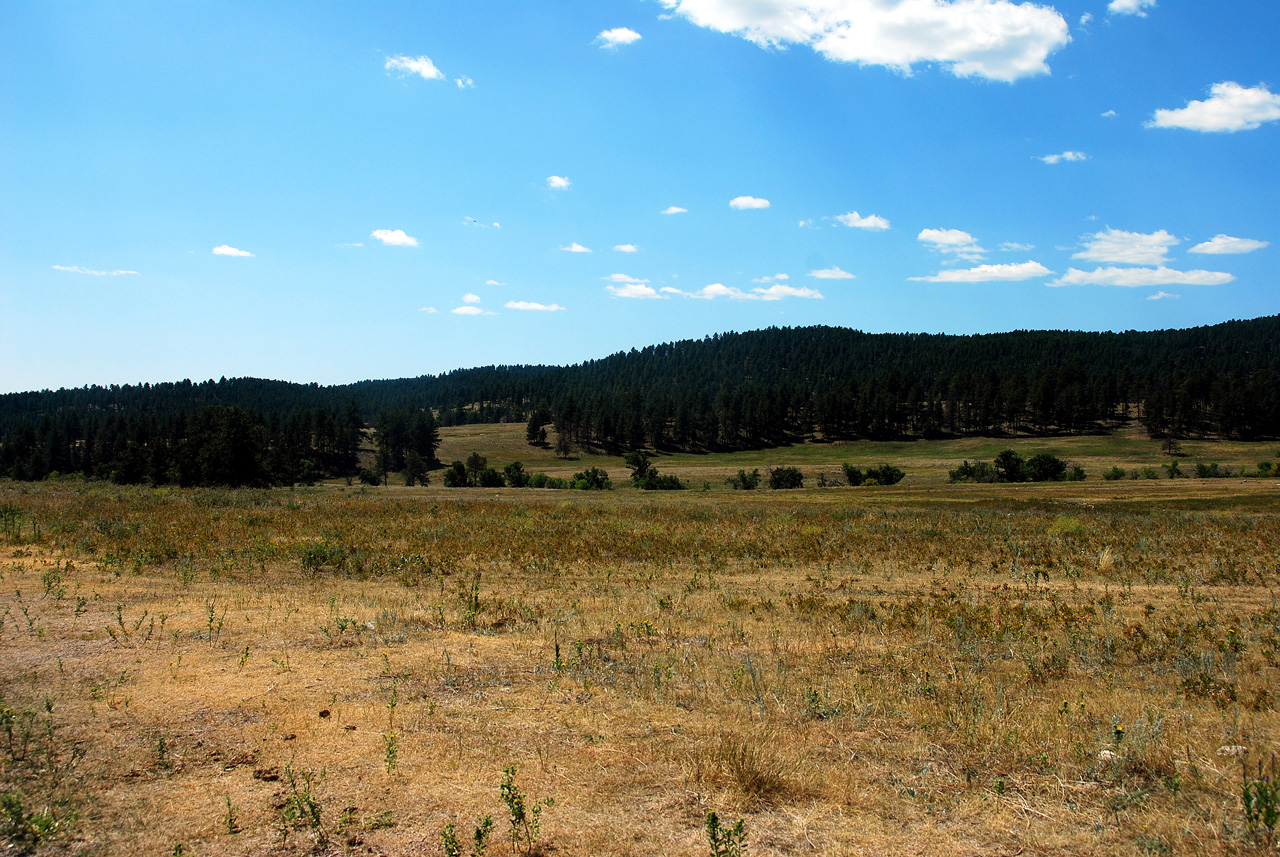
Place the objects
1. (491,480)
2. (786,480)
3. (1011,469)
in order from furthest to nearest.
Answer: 1. (491,480)
2. (786,480)
3. (1011,469)

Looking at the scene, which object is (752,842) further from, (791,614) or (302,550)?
(302,550)

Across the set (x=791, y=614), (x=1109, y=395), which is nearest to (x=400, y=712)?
(x=791, y=614)

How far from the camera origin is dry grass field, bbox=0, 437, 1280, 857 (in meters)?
4.69

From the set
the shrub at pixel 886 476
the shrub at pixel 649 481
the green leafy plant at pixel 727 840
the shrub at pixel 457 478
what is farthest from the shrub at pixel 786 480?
the green leafy plant at pixel 727 840

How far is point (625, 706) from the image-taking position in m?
7.07

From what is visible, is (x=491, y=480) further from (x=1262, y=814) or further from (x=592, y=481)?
(x=1262, y=814)

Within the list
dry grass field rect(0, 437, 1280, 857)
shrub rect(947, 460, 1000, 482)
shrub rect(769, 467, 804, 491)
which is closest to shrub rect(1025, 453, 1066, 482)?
shrub rect(947, 460, 1000, 482)

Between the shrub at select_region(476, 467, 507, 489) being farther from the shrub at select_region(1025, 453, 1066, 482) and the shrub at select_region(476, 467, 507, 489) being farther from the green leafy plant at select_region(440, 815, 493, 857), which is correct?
the green leafy plant at select_region(440, 815, 493, 857)

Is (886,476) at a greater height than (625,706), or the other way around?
(625,706)

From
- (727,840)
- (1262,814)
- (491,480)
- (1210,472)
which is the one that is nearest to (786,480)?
(491,480)

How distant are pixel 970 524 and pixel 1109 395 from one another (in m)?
153

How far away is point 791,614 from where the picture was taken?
1203 centimetres

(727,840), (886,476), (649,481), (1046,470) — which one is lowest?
(649,481)

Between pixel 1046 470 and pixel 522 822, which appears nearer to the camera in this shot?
pixel 522 822
